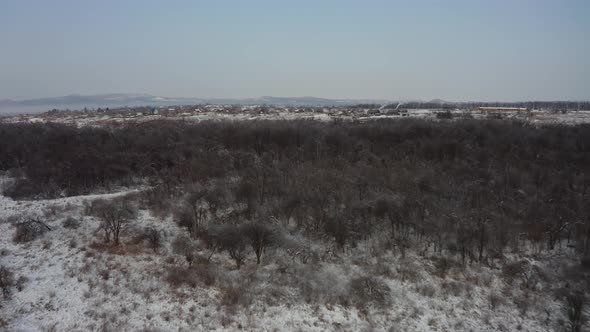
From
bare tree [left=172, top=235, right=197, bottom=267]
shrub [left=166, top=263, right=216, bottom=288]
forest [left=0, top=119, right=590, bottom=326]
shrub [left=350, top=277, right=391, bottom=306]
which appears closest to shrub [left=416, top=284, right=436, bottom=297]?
shrub [left=350, top=277, right=391, bottom=306]

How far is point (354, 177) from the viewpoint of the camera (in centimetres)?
1866

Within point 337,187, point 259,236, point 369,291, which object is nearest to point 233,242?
point 259,236

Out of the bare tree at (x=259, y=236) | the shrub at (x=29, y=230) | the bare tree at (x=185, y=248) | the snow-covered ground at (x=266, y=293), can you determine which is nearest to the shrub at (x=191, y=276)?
the snow-covered ground at (x=266, y=293)

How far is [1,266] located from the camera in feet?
33.3

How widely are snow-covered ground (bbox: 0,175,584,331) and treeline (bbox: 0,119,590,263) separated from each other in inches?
51.3

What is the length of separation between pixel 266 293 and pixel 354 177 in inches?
405

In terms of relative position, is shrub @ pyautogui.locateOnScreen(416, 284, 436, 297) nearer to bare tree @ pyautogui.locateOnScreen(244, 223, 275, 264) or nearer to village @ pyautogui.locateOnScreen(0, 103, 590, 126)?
bare tree @ pyautogui.locateOnScreen(244, 223, 275, 264)

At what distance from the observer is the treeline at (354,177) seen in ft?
42.4

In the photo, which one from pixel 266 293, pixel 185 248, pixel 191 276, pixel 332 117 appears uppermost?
pixel 332 117

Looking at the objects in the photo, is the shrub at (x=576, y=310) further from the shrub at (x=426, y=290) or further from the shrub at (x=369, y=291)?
the shrub at (x=369, y=291)

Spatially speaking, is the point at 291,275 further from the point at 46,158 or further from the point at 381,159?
the point at 46,158

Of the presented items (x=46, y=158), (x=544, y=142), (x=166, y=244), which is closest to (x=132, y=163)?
(x=46, y=158)

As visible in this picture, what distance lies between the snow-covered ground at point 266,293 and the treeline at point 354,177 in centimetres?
130

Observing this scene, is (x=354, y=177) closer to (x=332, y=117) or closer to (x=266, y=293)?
(x=266, y=293)
